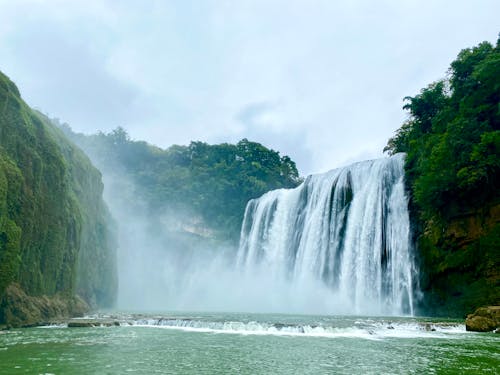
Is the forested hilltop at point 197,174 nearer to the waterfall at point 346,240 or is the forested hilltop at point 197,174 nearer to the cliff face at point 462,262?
the waterfall at point 346,240

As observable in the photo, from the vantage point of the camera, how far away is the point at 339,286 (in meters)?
32.0

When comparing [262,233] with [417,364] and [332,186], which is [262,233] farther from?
[417,364]

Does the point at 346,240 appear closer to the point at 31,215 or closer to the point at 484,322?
the point at 484,322

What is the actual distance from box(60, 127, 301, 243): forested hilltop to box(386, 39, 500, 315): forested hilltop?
30991mm

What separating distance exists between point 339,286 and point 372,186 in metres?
7.41

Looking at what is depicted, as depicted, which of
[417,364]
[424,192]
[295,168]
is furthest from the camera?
[295,168]

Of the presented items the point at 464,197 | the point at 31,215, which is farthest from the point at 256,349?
the point at 464,197

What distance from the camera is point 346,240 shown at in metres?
32.0

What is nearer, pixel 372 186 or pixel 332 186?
pixel 372 186

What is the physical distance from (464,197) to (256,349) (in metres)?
16.9

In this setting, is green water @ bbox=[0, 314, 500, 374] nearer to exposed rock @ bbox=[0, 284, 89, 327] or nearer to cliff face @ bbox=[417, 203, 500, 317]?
exposed rock @ bbox=[0, 284, 89, 327]

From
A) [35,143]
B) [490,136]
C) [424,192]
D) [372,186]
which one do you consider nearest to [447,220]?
[424,192]

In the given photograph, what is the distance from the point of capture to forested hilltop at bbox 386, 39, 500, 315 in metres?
22.4

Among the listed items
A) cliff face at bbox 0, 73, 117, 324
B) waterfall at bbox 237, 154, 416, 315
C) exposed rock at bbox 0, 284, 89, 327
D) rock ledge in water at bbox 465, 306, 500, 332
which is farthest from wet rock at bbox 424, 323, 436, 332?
cliff face at bbox 0, 73, 117, 324
